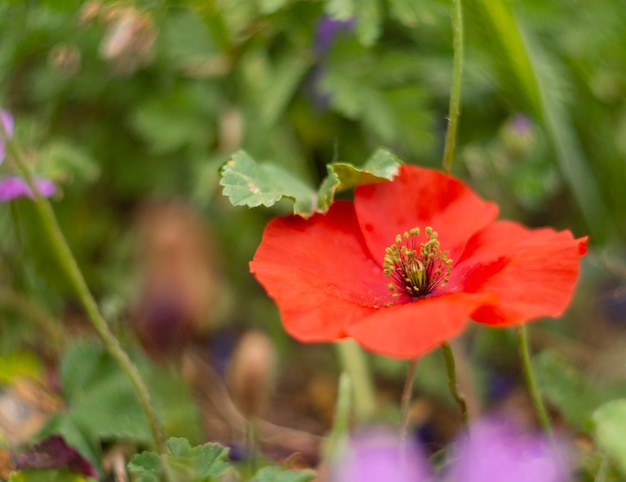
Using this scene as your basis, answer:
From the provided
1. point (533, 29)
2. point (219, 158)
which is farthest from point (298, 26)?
point (533, 29)

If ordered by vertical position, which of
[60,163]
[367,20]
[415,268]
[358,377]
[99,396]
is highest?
[367,20]

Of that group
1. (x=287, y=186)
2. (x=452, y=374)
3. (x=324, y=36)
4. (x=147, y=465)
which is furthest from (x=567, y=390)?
(x=324, y=36)

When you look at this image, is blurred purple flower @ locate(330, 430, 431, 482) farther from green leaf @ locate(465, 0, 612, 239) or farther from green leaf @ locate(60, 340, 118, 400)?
green leaf @ locate(465, 0, 612, 239)

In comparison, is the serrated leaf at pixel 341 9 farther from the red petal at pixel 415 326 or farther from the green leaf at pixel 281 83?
the red petal at pixel 415 326

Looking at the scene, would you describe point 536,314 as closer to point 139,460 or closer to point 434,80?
point 139,460

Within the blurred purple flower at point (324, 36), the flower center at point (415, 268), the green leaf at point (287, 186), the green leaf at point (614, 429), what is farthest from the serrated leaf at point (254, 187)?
the blurred purple flower at point (324, 36)

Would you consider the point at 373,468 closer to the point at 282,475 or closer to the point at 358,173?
the point at 282,475
